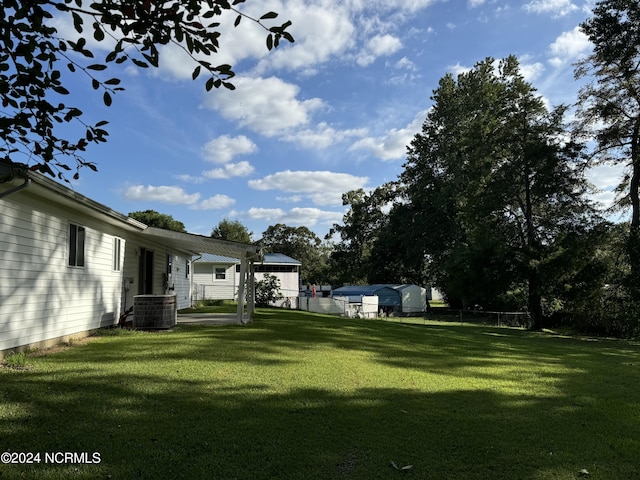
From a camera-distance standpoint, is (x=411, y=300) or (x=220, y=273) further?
(x=411, y=300)

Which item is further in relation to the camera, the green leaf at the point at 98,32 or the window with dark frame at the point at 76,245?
the window with dark frame at the point at 76,245

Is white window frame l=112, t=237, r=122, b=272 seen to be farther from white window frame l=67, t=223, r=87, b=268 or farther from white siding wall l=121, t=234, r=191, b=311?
white window frame l=67, t=223, r=87, b=268

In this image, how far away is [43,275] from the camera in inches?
304

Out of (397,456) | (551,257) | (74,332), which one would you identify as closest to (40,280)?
(74,332)

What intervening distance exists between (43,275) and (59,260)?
628 millimetres

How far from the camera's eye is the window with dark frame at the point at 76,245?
8.82 m

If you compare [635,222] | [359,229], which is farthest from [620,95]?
[359,229]

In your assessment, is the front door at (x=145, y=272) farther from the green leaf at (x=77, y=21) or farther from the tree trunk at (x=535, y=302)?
the tree trunk at (x=535, y=302)

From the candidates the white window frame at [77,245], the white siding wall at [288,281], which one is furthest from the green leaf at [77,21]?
the white siding wall at [288,281]

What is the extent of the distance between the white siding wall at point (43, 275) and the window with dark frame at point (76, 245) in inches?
4.7

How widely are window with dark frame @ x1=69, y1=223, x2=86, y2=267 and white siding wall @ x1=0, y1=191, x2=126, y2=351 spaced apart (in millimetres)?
120

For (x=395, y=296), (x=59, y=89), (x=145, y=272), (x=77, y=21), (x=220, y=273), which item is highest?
(x=77, y=21)

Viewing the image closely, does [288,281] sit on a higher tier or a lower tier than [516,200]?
lower

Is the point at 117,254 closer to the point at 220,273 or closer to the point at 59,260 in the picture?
the point at 59,260
